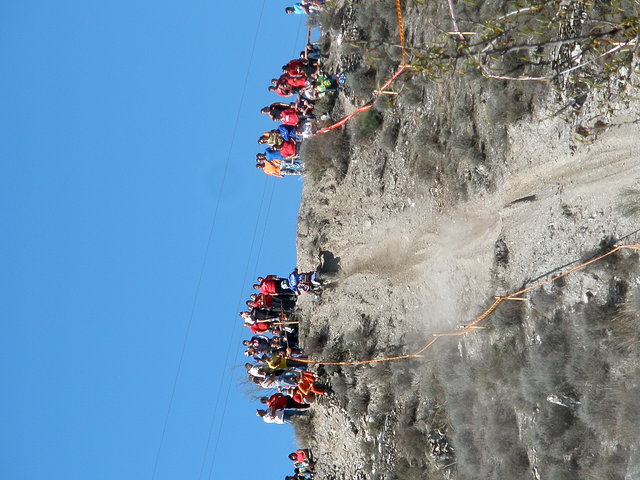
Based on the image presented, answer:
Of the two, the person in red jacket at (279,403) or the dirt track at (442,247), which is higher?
the dirt track at (442,247)

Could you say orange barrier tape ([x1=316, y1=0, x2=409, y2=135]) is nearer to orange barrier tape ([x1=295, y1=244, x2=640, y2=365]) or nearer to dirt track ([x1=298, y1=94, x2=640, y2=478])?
dirt track ([x1=298, y1=94, x2=640, y2=478])

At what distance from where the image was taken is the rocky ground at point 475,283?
11.2 metres

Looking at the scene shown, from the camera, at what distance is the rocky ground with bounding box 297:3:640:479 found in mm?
11203

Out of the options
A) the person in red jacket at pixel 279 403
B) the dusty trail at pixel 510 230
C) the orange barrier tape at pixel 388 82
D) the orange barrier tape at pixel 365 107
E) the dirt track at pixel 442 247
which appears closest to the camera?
the dusty trail at pixel 510 230

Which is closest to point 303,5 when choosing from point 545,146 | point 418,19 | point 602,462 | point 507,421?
point 418,19

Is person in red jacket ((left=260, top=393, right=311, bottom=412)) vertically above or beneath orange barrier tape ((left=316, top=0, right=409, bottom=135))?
beneath

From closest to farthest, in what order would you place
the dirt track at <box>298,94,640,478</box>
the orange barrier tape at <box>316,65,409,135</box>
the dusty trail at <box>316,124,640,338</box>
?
the dusty trail at <box>316,124,640,338</box> → the dirt track at <box>298,94,640,478</box> → the orange barrier tape at <box>316,65,409,135</box>

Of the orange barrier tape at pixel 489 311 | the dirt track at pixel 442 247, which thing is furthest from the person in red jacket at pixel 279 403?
the orange barrier tape at pixel 489 311

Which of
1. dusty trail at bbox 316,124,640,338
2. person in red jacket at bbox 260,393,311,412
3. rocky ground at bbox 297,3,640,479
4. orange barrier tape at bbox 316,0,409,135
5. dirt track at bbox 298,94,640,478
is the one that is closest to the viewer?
rocky ground at bbox 297,3,640,479

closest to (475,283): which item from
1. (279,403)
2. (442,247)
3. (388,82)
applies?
(442,247)

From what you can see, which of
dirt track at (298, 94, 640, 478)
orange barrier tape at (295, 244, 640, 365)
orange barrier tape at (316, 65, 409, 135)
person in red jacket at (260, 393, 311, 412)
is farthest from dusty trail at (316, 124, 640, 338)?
person in red jacket at (260, 393, 311, 412)

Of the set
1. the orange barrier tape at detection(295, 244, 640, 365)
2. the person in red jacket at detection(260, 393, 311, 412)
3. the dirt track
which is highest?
the dirt track

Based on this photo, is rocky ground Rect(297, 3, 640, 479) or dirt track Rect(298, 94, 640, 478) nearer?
rocky ground Rect(297, 3, 640, 479)

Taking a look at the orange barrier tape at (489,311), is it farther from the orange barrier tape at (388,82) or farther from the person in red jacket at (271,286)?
the orange barrier tape at (388,82)
